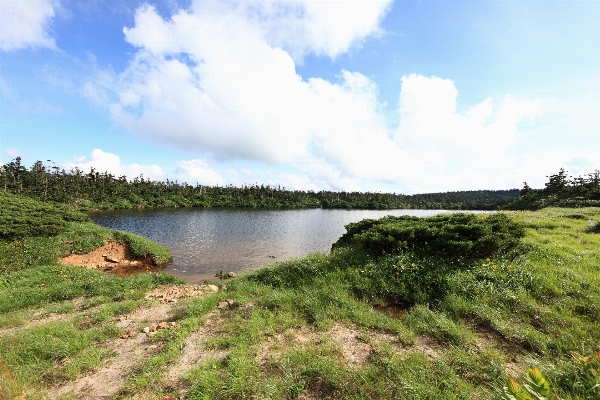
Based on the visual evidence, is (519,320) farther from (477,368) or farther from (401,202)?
(401,202)

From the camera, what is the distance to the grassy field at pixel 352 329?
4984 mm

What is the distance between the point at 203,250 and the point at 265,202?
320ft

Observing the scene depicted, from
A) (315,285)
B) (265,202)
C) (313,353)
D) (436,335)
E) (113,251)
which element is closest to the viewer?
(313,353)

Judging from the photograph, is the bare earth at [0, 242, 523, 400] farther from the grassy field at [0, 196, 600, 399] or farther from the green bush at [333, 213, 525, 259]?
the green bush at [333, 213, 525, 259]

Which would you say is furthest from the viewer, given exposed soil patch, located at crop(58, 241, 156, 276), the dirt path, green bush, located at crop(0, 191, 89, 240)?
exposed soil patch, located at crop(58, 241, 156, 276)

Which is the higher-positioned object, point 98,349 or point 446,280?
point 446,280

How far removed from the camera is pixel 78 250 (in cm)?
2008

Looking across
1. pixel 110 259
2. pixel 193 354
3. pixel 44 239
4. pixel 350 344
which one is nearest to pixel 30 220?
pixel 44 239

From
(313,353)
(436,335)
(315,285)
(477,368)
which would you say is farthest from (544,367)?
(315,285)

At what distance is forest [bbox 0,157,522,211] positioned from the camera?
71.0m

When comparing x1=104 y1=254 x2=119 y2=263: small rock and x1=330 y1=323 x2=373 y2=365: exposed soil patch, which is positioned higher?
x1=330 y1=323 x2=373 y2=365: exposed soil patch

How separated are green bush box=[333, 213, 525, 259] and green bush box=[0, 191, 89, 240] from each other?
2631 centimetres

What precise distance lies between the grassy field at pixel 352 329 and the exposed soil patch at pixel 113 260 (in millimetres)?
7935

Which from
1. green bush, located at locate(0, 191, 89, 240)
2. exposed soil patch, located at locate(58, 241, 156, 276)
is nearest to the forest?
green bush, located at locate(0, 191, 89, 240)
